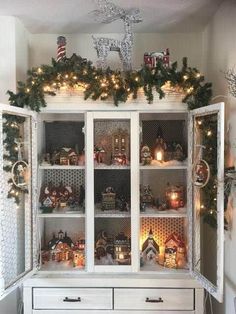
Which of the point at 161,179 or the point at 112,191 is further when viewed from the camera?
the point at 161,179

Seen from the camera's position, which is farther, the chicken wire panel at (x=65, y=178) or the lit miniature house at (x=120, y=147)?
the chicken wire panel at (x=65, y=178)

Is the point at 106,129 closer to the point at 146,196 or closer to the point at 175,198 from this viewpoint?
the point at 146,196

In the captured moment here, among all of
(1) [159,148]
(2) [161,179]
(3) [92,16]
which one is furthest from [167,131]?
(3) [92,16]

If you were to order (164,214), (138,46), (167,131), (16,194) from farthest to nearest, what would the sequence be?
(138,46)
(167,131)
(164,214)
(16,194)

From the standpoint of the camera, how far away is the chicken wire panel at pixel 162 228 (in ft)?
8.85

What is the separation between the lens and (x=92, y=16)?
2.60 meters

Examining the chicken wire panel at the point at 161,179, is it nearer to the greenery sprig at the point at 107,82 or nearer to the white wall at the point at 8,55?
the greenery sprig at the point at 107,82

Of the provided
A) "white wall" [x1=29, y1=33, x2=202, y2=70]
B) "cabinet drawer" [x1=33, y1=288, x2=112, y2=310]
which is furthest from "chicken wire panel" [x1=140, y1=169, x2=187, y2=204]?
"white wall" [x1=29, y1=33, x2=202, y2=70]

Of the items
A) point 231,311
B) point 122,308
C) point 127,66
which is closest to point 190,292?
point 231,311

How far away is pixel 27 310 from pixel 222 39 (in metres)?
2.28

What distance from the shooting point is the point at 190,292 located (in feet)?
7.86

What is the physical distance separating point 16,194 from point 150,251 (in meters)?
1.04

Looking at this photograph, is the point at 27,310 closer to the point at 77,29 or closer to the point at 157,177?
the point at 157,177

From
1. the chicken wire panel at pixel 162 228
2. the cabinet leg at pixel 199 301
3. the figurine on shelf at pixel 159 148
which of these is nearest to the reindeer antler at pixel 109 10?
the figurine on shelf at pixel 159 148
